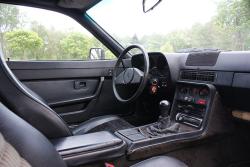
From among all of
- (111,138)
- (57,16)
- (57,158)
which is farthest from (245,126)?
(57,16)

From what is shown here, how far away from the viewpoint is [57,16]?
2334 mm

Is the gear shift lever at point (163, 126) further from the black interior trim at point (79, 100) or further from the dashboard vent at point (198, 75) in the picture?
the black interior trim at point (79, 100)

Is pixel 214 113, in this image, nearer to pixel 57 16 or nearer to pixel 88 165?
pixel 88 165

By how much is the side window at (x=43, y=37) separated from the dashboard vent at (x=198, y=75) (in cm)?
79

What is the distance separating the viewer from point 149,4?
2070mm

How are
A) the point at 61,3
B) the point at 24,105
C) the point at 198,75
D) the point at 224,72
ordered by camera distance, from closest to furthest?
the point at 24,105 → the point at 224,72 → the point at 198,75 → the point at 61,3

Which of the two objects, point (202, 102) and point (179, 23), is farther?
point (179, 23)

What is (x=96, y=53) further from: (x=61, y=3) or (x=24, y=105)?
(x=24, y=105)

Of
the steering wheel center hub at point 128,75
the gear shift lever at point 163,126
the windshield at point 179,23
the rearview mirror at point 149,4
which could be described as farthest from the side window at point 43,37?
the gear shift lever at point 163,126

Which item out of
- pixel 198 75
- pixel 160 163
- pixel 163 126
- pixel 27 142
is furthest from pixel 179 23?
pixel 27 142

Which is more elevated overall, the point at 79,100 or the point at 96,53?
the point at 96,53

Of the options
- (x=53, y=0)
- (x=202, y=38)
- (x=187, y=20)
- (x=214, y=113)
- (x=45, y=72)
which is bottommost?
(x=214, y=113)

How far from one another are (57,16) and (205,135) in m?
1.47

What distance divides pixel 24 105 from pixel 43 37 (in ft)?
4.29
